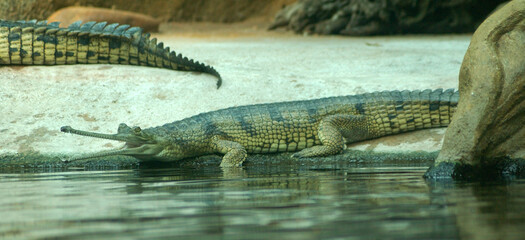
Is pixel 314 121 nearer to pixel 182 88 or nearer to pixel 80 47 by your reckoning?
pixel 182 88

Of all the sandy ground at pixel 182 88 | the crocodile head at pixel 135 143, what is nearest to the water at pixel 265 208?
the crocodile head at pixel 135 143

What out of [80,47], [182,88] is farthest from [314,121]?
[80,47]

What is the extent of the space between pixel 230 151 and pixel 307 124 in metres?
0.78

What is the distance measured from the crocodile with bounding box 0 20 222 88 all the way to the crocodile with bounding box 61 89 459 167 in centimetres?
172

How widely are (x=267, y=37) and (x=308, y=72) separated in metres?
4.75

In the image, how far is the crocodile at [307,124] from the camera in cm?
606

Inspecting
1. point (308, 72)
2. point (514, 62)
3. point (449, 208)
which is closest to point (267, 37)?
point (308, 72)

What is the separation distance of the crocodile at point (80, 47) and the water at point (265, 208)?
11.5ft

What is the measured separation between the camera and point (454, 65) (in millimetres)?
8148

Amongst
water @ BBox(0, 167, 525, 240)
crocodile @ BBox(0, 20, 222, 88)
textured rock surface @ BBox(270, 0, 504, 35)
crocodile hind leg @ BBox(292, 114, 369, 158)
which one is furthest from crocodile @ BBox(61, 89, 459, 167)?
textured rock surface @ BBox(270, 0, 504, 35)

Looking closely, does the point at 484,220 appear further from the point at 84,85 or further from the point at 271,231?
the point at 84,85

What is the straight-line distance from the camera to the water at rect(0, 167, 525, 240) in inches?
96.7

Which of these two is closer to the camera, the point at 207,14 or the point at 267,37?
the point at 267,37

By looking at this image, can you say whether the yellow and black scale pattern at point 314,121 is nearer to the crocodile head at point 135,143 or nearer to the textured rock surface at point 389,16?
the crocodile head at point 135,143
